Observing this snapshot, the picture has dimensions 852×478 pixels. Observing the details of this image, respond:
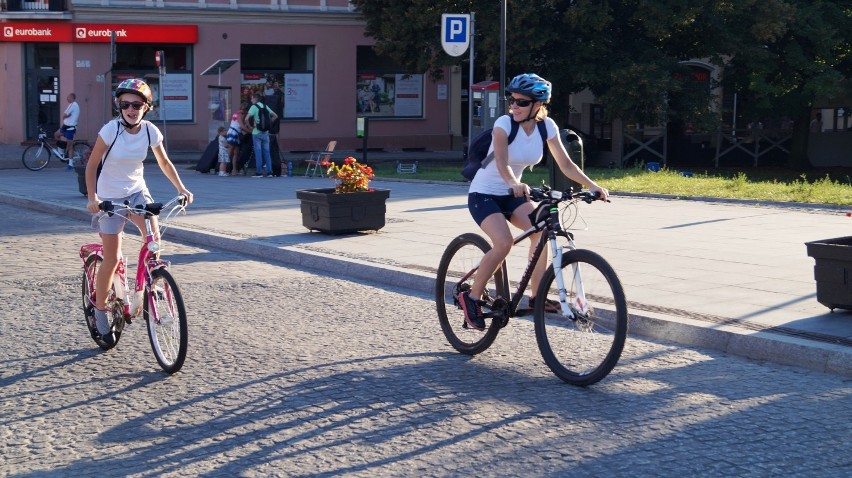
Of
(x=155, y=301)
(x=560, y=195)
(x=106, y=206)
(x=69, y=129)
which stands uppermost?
(x=69, y=129)

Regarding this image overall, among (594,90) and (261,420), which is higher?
(594,90)

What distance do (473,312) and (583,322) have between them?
0.89m

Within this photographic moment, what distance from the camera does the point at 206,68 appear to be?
35062 millimetres

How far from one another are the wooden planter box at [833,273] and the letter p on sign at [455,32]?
1203 cm

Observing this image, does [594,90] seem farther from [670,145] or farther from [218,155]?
[218,155]

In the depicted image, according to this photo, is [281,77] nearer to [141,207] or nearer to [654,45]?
[654,45]

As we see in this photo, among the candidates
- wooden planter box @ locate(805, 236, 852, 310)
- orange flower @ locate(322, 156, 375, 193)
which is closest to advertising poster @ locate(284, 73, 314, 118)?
orange flower @ locate(322, 156, 375, 193)

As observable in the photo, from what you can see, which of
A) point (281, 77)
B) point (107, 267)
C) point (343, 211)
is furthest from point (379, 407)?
point (281, 77)

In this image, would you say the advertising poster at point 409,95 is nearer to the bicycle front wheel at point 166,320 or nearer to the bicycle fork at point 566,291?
the bicycle front wheel at point 166,320

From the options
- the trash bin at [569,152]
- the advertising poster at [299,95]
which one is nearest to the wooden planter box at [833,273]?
the trash bin at [569,152]

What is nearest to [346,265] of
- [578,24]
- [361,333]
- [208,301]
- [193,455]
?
[208,301]

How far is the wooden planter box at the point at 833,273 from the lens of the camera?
7.56 meters

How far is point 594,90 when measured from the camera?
2948 cm

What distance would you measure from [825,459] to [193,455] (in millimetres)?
2734
